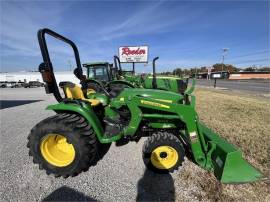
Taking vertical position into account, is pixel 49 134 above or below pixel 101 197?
above

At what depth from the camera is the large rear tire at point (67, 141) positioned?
262cm

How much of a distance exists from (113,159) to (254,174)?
2.09 metres

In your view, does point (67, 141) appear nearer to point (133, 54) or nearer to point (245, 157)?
point (245, 157)

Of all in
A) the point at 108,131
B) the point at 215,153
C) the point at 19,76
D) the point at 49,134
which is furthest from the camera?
the point at 19,76

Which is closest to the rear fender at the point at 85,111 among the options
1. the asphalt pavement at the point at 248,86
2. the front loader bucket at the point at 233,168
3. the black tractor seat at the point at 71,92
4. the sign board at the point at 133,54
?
the black tractor seat at the point at 71,92

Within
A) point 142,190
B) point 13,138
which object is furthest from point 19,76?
point 142,190

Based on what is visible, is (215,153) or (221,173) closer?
(221,173)

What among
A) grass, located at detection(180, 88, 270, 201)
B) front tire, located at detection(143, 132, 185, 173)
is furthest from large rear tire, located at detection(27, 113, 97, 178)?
grass, located at detection(180, 88, 270, 201)

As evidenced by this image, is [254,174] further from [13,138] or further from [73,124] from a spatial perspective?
[13,138]

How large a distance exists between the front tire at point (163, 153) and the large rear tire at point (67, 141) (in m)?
0.84

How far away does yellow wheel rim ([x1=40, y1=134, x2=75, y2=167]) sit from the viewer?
276cm

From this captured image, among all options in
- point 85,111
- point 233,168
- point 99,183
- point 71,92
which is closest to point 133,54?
point 71,92

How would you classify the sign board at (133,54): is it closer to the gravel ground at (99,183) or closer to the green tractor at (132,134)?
the green tractor at (132,134)

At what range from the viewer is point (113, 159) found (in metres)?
3.15
